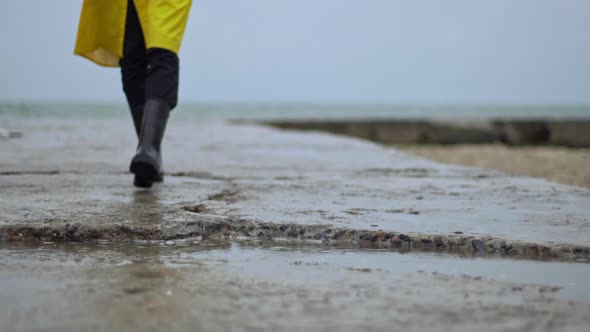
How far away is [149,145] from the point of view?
262 cm

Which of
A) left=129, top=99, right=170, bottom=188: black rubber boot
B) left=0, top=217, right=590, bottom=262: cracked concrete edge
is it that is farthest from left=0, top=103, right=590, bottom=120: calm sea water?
left=0, top=217, right=590, bottom=262: cracked concrete edge

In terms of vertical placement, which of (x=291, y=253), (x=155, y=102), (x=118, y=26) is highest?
(x=118, y=26)

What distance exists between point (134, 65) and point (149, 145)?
374mm

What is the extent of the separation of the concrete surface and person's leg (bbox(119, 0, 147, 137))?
0.31 metres

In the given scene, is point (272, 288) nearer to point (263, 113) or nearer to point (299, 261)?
point (299, 261)

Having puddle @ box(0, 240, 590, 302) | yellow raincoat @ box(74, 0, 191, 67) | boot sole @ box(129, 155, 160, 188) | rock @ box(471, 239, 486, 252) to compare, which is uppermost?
yellow raincoat @ box(74, 0, 191, 67)

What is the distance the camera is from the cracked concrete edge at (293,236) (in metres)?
1.60

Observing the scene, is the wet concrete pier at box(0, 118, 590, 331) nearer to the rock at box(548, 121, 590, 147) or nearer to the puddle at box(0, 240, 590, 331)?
the puddle at box(0, 240, 590, 331)

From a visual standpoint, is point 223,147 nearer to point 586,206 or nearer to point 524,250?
point 586,206

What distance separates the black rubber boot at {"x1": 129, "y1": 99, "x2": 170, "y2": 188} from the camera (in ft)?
8.43

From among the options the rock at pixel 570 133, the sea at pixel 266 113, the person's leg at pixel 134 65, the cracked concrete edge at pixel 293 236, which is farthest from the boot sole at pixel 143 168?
the sea at pixel 266 113

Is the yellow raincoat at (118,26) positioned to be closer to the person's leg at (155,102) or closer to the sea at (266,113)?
the person's leg at (155,102)

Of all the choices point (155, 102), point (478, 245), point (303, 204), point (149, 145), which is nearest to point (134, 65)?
point (155, 102)

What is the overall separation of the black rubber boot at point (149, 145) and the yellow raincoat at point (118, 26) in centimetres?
21
